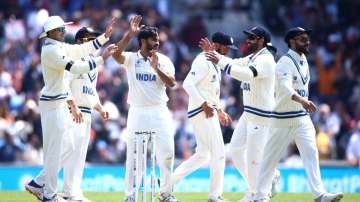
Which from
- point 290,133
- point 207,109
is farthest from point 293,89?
point 207,109

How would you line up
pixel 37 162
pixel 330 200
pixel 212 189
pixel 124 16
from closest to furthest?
pixel 330 200 → pixel 212 189 → pixel 37 162 → pixel 124 16

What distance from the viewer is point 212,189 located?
15.7m

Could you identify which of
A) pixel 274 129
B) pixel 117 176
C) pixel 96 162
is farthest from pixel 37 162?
pixel 274 129

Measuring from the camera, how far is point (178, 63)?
83.9 ft

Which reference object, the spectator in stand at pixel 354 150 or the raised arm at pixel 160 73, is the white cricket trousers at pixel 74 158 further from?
the spectator in stand at pixel 354 150

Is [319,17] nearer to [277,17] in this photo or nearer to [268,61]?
[277,17]

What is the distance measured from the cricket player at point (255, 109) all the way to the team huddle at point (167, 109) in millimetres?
13

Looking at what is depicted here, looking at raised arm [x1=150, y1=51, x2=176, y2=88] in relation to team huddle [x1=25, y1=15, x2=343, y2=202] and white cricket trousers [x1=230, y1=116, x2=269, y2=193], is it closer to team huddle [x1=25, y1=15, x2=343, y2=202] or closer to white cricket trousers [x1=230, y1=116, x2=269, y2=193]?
team huddle [x1=25, y1=15, x2=343, y2=202]

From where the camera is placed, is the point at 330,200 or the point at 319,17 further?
the point at 319,17

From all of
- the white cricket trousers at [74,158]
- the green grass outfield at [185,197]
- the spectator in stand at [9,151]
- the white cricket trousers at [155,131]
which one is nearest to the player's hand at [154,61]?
the white cricket trousers at [155,131]

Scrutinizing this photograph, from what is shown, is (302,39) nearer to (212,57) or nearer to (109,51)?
(212,57)

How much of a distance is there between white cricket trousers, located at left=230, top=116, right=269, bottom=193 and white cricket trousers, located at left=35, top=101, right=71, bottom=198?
2.50 m

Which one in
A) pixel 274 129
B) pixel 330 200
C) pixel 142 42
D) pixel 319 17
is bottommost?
pixel 330 200

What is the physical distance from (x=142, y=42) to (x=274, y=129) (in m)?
2.08
